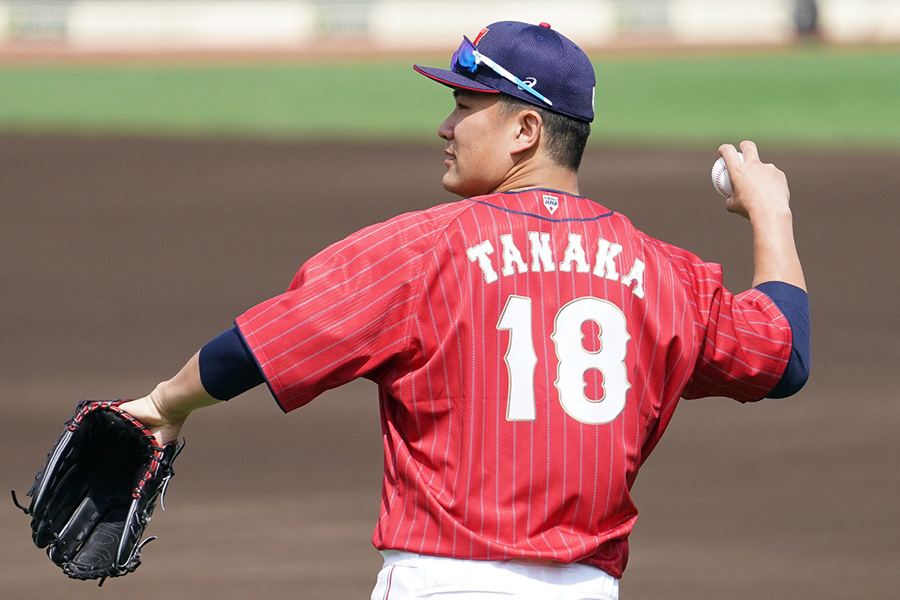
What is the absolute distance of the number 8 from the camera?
2.18 metres

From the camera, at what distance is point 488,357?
217 centimetres

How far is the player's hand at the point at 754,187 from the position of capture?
2580 millimetres

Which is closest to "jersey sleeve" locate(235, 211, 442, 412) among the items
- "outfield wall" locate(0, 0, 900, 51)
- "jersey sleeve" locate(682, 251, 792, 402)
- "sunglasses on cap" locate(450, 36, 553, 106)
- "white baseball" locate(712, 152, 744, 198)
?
"sunglasses on cap" locate(450, 36, 553, 106)

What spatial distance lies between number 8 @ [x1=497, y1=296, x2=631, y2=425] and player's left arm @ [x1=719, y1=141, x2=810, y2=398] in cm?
38

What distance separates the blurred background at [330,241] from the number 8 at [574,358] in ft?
9.48

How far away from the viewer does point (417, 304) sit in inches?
85.8

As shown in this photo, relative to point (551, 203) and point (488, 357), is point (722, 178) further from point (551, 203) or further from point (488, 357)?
point (488, 357)

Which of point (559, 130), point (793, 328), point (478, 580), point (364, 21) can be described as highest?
point (559, 130)

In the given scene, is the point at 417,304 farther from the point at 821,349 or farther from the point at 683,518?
the point at 821,349

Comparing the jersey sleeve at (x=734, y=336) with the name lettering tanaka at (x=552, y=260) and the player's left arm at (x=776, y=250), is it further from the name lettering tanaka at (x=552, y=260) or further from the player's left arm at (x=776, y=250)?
the name lettering tanaka at (x=552, y=260)

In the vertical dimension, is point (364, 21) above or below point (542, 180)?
below

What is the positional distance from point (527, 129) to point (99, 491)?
101cm

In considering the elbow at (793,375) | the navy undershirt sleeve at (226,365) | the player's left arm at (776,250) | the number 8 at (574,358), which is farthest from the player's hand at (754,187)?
the navy undershirt sleeve at (226,365)

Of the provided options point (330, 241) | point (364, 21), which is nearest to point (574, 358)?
point (330, 241)
